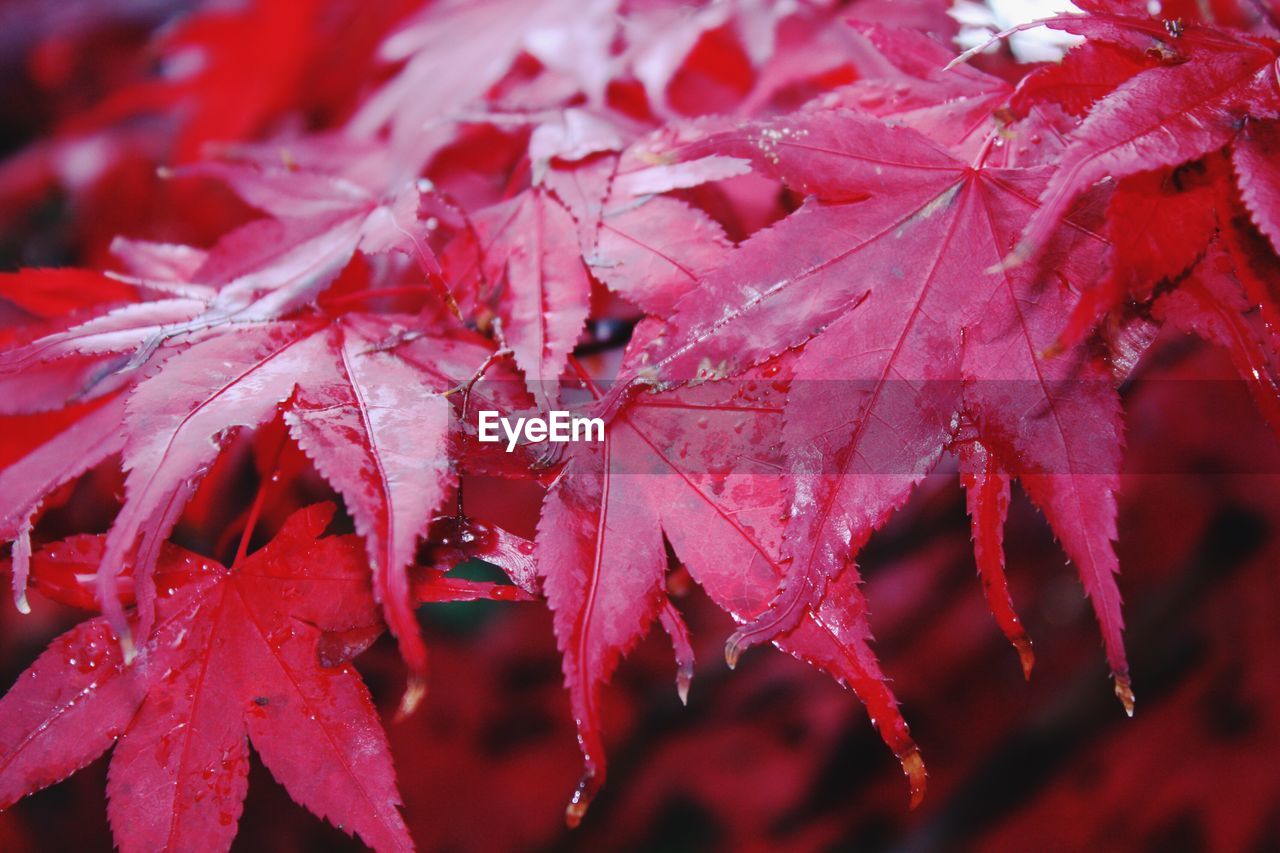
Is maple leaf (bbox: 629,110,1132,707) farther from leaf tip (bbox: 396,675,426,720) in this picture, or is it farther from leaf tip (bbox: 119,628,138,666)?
leaf tip (bbox: 119,628,138,666)

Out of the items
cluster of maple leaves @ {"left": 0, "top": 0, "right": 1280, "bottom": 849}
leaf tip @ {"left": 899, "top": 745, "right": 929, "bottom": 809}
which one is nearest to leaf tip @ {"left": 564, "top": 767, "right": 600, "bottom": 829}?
cluster of maple leaves @ {"left": 0, "top": 0, "right": 1280, "bottom": 849}

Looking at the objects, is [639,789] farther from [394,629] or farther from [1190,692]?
[394,629]

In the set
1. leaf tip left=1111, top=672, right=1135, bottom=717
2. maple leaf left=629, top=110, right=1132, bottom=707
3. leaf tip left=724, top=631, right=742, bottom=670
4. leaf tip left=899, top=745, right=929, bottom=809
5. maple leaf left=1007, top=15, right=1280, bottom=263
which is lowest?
leaf tip left=899, top=745, right=929, bottom=809

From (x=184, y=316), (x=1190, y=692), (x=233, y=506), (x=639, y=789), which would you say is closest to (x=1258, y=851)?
(x=1190, y=692)

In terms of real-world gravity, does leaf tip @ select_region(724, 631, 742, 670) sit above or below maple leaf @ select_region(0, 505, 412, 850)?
above

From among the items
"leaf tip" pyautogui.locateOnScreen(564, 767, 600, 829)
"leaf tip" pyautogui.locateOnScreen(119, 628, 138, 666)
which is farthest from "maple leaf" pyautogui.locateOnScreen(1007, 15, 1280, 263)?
"leaf tip" pyautogui.locateOnScreen(119, 628, 138, 666)

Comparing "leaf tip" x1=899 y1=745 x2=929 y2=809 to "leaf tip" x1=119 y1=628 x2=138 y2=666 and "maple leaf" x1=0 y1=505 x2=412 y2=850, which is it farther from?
"leaf tip" x1=119 y1=628 x2=138 y2=666

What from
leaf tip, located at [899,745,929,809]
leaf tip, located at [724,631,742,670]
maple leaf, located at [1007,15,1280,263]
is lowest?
leaf tip, located at [899,745,929,809]
